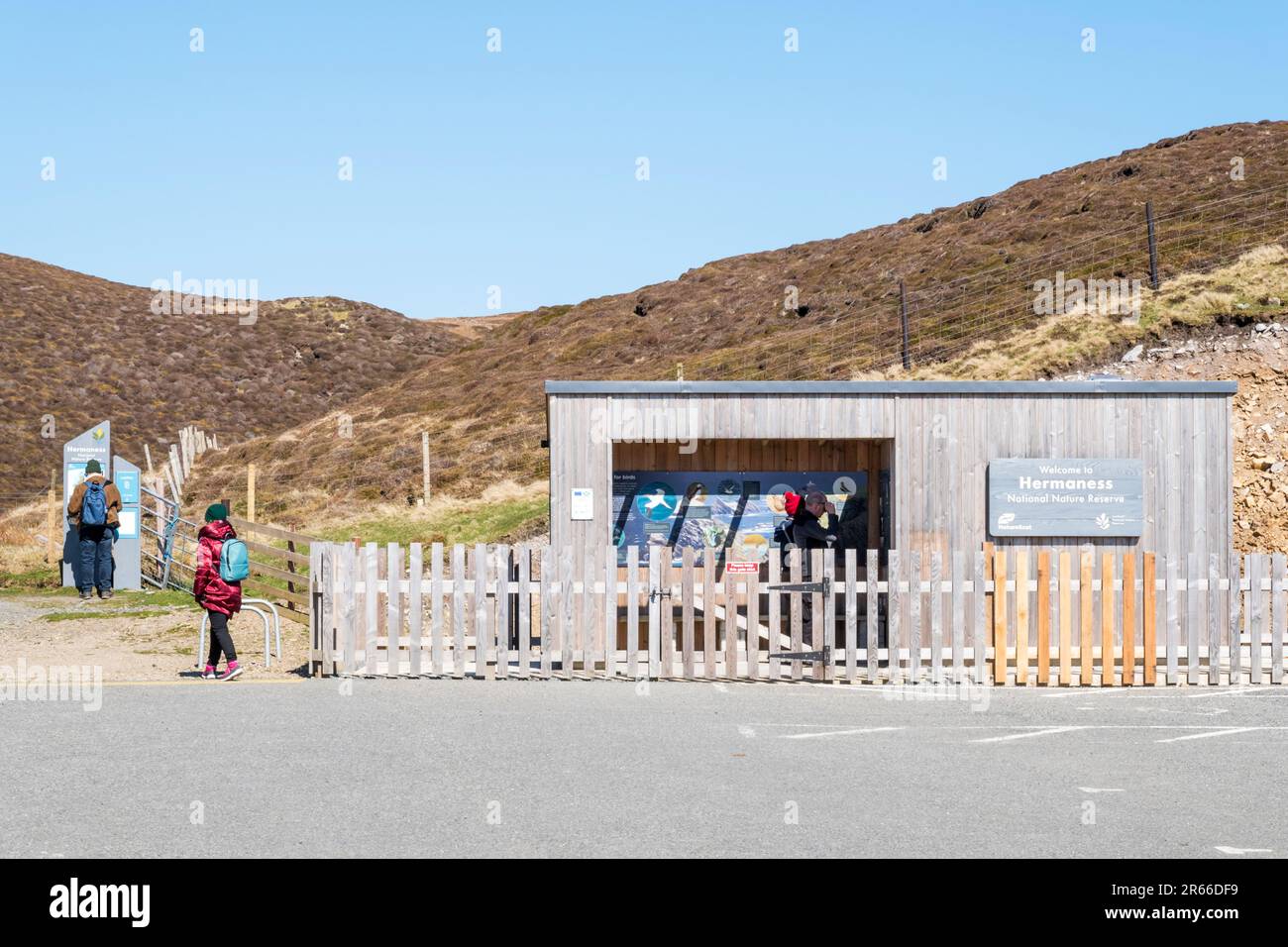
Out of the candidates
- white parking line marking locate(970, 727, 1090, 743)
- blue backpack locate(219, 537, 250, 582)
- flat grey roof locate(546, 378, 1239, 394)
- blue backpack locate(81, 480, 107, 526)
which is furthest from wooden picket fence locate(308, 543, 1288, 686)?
blue backpack locate(81, 480, 107, 526)

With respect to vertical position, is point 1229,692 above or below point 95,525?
below

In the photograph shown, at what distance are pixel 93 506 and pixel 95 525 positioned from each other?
0.93 feet

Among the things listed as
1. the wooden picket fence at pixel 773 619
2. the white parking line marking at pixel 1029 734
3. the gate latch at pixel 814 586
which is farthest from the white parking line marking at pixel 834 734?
the gate latch at pixel 814 586

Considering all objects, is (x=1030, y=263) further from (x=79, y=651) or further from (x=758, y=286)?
(x=79, y=651)

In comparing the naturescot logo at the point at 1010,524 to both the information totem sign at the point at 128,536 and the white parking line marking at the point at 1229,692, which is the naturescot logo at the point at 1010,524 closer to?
the white parking line marking at the point at 1229,692

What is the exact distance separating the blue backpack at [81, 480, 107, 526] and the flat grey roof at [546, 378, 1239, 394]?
8662 mm

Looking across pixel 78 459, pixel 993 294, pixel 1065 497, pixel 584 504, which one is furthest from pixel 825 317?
pixel 584 504

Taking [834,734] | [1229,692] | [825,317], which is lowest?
[1229,692]

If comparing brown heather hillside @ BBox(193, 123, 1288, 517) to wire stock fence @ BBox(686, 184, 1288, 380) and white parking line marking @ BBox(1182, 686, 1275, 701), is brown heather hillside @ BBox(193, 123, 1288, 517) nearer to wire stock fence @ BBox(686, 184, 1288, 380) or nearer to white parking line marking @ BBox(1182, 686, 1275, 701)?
wire stock fence @ BBox(686, 184, 1288, 380)

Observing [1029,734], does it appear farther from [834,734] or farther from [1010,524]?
[1010,524]

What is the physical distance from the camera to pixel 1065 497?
1560 cm

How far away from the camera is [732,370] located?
44.6m

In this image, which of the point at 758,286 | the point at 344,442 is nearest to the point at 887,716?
the point at 344,442
